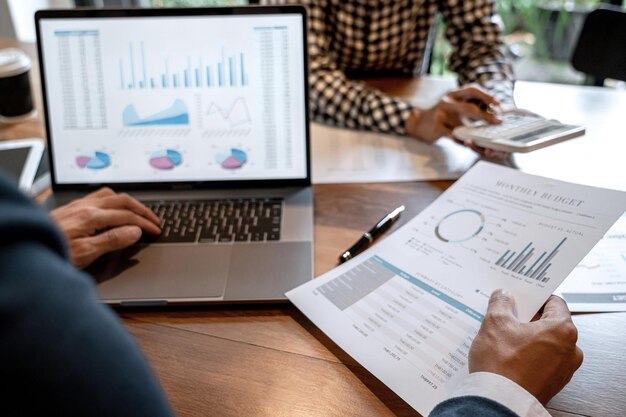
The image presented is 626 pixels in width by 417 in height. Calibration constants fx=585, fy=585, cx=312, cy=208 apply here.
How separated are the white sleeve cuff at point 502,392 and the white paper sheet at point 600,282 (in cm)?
23

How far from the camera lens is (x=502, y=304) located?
670mm

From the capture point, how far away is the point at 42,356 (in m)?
0.30

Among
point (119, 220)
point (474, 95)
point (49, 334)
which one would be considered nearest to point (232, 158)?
point (119, 220)

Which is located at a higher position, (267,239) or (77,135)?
(77,135)

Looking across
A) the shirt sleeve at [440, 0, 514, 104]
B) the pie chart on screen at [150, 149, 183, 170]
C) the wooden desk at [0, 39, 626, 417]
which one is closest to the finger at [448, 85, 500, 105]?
the shirt sleeve at [440, 0, 514, 104]

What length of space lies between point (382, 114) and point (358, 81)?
0.95 ft

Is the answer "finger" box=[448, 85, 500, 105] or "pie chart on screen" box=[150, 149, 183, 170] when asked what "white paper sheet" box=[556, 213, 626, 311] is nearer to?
"finger" box=[448, 85, 500, 105]

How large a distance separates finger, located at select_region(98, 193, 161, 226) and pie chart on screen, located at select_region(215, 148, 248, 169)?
163 millimetres

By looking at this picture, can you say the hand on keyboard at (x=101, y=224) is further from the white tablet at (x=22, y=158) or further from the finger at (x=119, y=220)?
the white tablet at (x=22, y=158)

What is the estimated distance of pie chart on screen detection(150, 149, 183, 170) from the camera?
1.01 m

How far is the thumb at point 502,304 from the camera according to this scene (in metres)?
0.66

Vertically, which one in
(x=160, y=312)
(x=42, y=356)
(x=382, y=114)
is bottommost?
(x=160, y=312)

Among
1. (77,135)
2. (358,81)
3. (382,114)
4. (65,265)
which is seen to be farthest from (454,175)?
(65,265)

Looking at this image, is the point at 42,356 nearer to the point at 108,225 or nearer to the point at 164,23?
the point at 108,225
